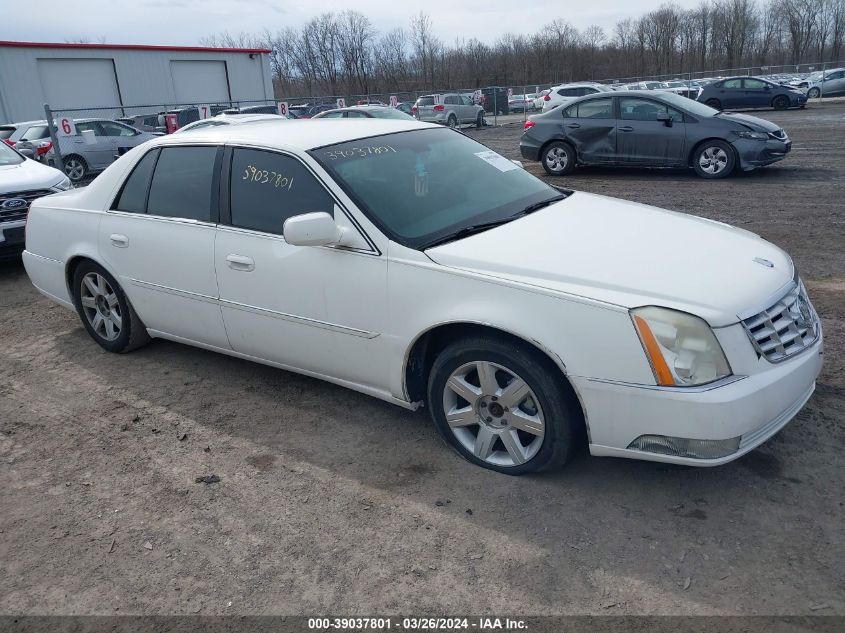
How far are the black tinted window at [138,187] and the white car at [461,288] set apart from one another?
15 millimetres

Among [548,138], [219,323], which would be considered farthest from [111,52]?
[219,323]

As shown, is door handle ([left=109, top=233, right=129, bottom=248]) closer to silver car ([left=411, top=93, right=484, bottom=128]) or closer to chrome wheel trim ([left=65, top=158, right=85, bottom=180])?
chrome wheel trim ([left=65, top=158, right=85, bottom=180])

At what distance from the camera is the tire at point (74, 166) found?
1694 cm

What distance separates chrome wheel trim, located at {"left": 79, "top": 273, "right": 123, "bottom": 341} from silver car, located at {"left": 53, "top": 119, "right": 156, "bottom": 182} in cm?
1273

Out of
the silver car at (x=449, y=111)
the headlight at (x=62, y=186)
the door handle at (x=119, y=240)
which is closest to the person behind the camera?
the door handle at (x=119, y=240)

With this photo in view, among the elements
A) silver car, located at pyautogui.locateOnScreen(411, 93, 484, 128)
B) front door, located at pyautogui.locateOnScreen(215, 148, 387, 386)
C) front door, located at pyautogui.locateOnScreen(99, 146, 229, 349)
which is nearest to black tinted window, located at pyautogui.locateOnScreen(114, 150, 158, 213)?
front door, located at pyautogui.locateOnScreen(99, 146, 229, 349)

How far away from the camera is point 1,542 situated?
3.15 m

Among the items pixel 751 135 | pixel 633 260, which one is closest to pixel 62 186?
pixel 633 260

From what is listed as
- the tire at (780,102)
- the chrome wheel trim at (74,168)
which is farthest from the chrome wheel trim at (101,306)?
the tire at (780,102)

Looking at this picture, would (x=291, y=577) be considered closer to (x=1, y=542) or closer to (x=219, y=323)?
(x=1, y=542)

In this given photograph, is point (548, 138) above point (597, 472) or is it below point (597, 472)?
above

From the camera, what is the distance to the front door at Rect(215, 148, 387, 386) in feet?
11.7

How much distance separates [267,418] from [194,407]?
54cm

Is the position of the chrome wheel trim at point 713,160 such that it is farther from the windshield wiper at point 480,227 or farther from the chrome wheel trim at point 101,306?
the chrome wheel trim at point 101,306
